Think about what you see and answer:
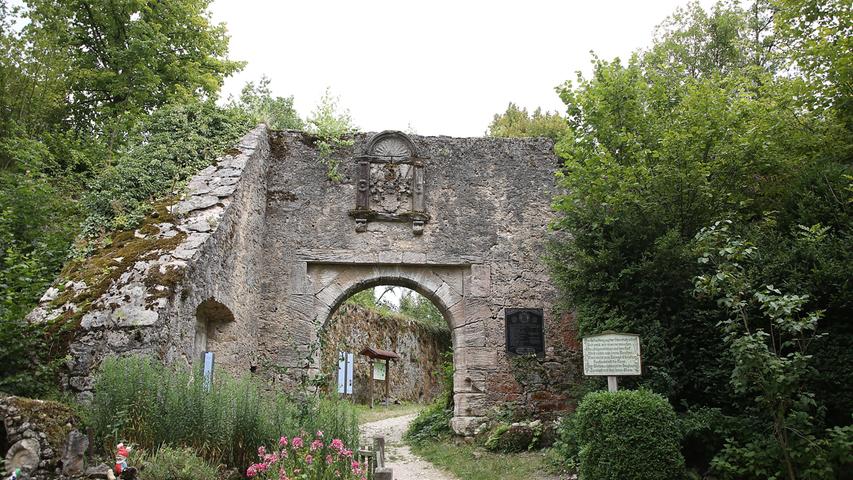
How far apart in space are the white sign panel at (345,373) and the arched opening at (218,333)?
8428 mm

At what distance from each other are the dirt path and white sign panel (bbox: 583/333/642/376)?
2.25m

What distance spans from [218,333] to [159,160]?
2371 mm

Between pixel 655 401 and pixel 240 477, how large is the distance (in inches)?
144

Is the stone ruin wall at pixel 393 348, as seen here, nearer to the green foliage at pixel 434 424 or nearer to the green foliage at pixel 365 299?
the green foliage at pixel 365 299

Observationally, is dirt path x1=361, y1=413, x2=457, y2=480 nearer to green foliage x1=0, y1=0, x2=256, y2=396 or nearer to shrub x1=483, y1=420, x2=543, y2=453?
shrub x1=483, y1=420, x2=543, y2=453

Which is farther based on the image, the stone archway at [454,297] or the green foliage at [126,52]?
the green foliage at [126,52]

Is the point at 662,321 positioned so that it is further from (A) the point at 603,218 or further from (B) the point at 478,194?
(B) the point at 478,194

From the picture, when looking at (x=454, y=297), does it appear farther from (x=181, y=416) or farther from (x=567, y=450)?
(x=181, y=416)

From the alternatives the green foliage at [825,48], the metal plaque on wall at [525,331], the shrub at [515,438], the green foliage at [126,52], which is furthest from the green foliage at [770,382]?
the green foliage at [126,52]

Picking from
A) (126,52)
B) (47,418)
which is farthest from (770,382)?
(126,52)

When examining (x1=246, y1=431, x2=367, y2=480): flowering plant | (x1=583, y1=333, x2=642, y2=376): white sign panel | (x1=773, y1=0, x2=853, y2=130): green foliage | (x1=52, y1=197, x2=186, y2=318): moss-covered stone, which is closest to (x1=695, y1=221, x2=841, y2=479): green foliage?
(x1=583, y1=333, x2=642, y2=376): white sign panel

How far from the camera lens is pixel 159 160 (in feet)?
27.6

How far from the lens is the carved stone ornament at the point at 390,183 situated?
9.72m

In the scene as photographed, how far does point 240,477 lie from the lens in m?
5.16
